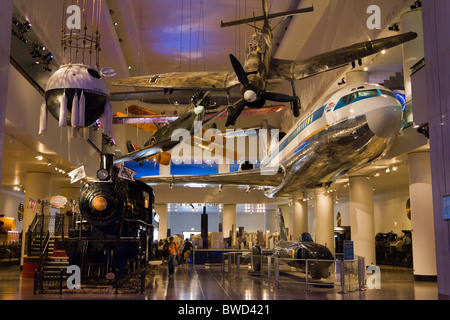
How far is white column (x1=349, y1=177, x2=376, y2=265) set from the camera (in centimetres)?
2088

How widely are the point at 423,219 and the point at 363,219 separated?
520cm

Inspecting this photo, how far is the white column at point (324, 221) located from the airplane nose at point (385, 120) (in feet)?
48.1

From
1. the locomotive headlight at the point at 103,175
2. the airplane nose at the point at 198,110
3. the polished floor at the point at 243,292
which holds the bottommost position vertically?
the polished floor at the point at 243,292

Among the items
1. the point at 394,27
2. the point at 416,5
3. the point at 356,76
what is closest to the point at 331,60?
the point at 416,5

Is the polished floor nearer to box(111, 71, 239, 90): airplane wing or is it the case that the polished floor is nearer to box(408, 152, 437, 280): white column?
box(408, 152, 437, 280): white column

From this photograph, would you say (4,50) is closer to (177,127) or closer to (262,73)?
(262,73)

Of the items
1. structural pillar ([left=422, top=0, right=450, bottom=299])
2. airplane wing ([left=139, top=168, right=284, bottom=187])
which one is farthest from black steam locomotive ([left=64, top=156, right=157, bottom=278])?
structural pillar ([left=422, top=0, right=450, bottom=299])

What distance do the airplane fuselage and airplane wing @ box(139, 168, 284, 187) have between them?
162 centimetres

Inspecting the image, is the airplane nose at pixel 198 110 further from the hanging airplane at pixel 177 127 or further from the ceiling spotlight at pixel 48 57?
the ceiling spotlight at pixel 48 57

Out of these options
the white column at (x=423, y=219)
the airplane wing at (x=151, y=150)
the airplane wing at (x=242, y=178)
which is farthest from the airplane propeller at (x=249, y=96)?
the white column at (x=423, y=219)

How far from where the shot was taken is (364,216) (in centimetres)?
2109

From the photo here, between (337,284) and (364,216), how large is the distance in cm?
925

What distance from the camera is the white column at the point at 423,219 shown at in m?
15.8

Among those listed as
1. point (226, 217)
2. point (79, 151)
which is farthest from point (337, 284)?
point (226, 217)
